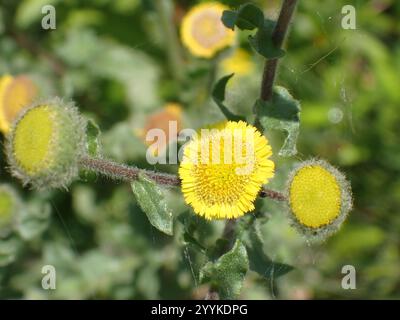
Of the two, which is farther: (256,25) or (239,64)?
(239,64)

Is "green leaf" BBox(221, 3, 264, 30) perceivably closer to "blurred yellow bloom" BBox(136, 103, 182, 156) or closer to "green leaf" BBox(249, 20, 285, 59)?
"green leaf" BBox(249, 20, 285, 59)

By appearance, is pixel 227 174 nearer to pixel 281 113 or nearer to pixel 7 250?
pixel 281 113

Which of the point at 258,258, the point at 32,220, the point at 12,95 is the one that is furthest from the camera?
the point at 12,95

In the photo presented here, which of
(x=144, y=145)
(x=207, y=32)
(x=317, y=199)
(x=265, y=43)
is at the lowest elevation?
(x=317, y=199)

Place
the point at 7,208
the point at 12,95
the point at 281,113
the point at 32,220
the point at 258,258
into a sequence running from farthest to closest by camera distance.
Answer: the point at 12,95, the point at 32,220, the point at 7,208, the point at 258,258, the point at 281,113

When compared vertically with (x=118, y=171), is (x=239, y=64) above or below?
above

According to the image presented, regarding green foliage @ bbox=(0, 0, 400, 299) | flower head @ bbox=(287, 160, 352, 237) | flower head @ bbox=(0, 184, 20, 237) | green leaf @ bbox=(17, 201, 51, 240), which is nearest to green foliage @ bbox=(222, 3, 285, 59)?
flower head @ bbox=(287, 160, 352, 237)

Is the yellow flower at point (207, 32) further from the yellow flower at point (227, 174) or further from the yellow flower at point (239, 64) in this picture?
the yellow flower at point (227, 174)

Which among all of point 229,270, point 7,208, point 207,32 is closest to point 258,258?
point 229,270
